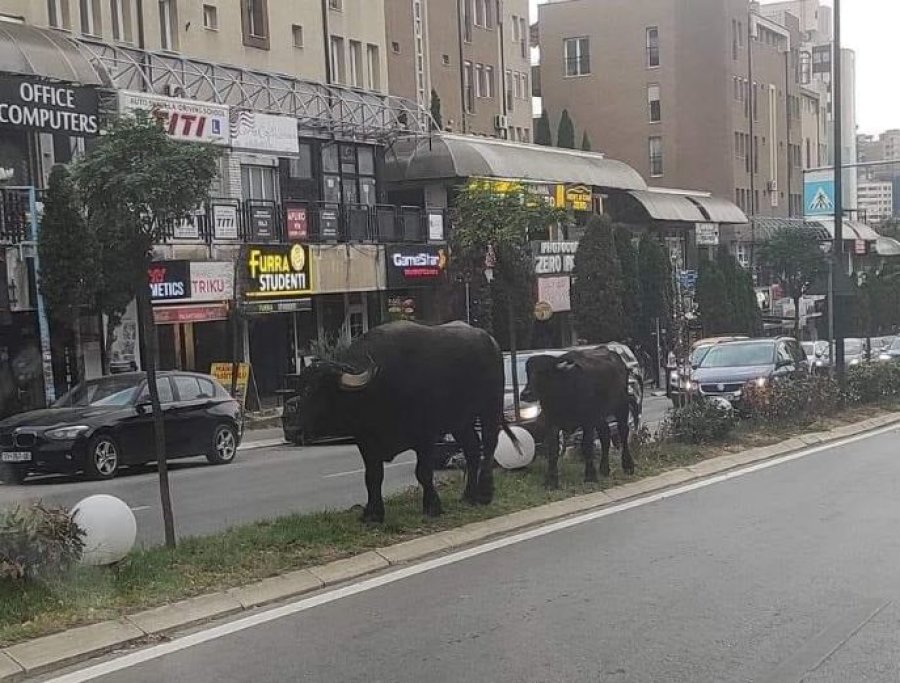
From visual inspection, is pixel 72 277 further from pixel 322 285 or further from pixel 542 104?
pixel 542 104

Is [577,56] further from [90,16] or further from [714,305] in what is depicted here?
[90,16]

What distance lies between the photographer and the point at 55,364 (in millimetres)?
26703

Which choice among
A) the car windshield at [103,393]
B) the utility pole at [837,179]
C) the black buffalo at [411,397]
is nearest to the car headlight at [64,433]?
the car windshield at [103,393]

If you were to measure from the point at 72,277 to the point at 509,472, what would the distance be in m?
13.3

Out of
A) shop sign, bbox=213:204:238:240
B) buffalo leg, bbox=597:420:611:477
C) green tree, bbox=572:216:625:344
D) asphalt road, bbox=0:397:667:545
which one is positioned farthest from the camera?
green tree, bbox=572:216:625:344

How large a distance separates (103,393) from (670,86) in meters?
57.5

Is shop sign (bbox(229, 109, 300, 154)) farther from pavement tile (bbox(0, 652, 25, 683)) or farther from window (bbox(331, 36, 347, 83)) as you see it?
pavement tile (bbox(0, 652, 25, 683))

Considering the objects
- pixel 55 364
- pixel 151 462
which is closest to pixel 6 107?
pixel 55 364

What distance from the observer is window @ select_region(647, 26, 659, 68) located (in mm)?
71562

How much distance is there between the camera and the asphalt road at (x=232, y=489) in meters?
13.2

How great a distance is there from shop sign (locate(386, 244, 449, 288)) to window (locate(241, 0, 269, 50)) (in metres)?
6.97

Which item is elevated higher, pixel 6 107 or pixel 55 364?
pixel 6 107

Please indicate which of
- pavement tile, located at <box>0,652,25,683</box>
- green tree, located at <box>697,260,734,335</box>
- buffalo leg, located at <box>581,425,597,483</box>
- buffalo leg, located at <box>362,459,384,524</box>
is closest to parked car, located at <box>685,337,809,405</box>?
buffalo leg, located at <box>581,425,597,483</box>

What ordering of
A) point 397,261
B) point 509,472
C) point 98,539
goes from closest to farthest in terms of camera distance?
point 98,539
point 509,472
point 397,261
